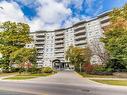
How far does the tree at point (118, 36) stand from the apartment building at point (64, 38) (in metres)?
53.6

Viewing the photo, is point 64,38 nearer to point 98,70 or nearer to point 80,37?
point 80,37

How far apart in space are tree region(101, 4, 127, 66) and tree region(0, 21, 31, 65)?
2230 cm

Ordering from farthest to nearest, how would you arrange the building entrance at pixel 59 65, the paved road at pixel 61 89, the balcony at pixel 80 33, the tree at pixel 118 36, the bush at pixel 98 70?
the building entrance at pixel 59 65, the balcony at pixel 80 33, the bush at pixel 98 70, the tree at pixel 118 36, the paved road at pixel 61 89

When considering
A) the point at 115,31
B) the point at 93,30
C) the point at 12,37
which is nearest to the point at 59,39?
the point at 93,30

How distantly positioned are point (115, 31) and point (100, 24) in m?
59.8

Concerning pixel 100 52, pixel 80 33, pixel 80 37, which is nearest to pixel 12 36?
pixel 100 52

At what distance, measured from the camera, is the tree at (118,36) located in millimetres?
46281

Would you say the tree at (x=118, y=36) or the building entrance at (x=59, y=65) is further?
the building entrance at (x=59, y=65)

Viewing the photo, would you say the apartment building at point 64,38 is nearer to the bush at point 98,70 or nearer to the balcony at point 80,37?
the balcony at point 80,37

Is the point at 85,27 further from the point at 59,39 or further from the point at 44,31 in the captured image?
the point at 44,31

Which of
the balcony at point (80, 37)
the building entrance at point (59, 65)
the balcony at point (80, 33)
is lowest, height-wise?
Answer: the building entrance at point (59, 65)

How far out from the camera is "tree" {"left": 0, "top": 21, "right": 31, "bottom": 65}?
63500 mm

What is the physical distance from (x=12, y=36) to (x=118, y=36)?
2764 cm

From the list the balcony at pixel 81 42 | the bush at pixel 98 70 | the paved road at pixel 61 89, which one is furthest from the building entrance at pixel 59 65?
the paved road at pixel 61 89
